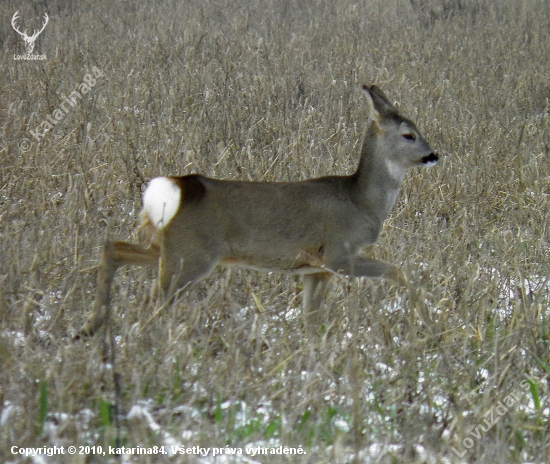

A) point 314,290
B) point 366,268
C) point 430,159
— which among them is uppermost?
point 430,159

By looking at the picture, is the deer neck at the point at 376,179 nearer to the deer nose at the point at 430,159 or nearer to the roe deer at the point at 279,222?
the roe deer at the point at 279,222

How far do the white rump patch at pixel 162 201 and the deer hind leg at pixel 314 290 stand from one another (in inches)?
30.8

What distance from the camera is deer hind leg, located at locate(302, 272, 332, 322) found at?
4.05m

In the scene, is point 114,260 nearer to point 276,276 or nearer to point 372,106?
point 276,276

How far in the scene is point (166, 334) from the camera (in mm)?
3191

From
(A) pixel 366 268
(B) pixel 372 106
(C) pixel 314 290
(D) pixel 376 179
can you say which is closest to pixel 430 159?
(D) pixel 376 179

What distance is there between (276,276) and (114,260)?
3.11 feet

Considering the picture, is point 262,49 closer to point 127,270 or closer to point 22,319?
point 127,270

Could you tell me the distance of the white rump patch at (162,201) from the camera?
370 cm

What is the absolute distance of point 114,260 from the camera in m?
3.79

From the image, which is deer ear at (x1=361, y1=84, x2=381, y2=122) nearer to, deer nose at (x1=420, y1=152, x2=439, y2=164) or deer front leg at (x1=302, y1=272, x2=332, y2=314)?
deer nose at (x1=420, y1=152, x2=439, y2=164)

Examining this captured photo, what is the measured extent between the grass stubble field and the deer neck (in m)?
0.35

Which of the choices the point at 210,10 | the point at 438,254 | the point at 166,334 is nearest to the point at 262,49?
the point at 210,10

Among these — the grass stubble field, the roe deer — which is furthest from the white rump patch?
the grass stubble field
